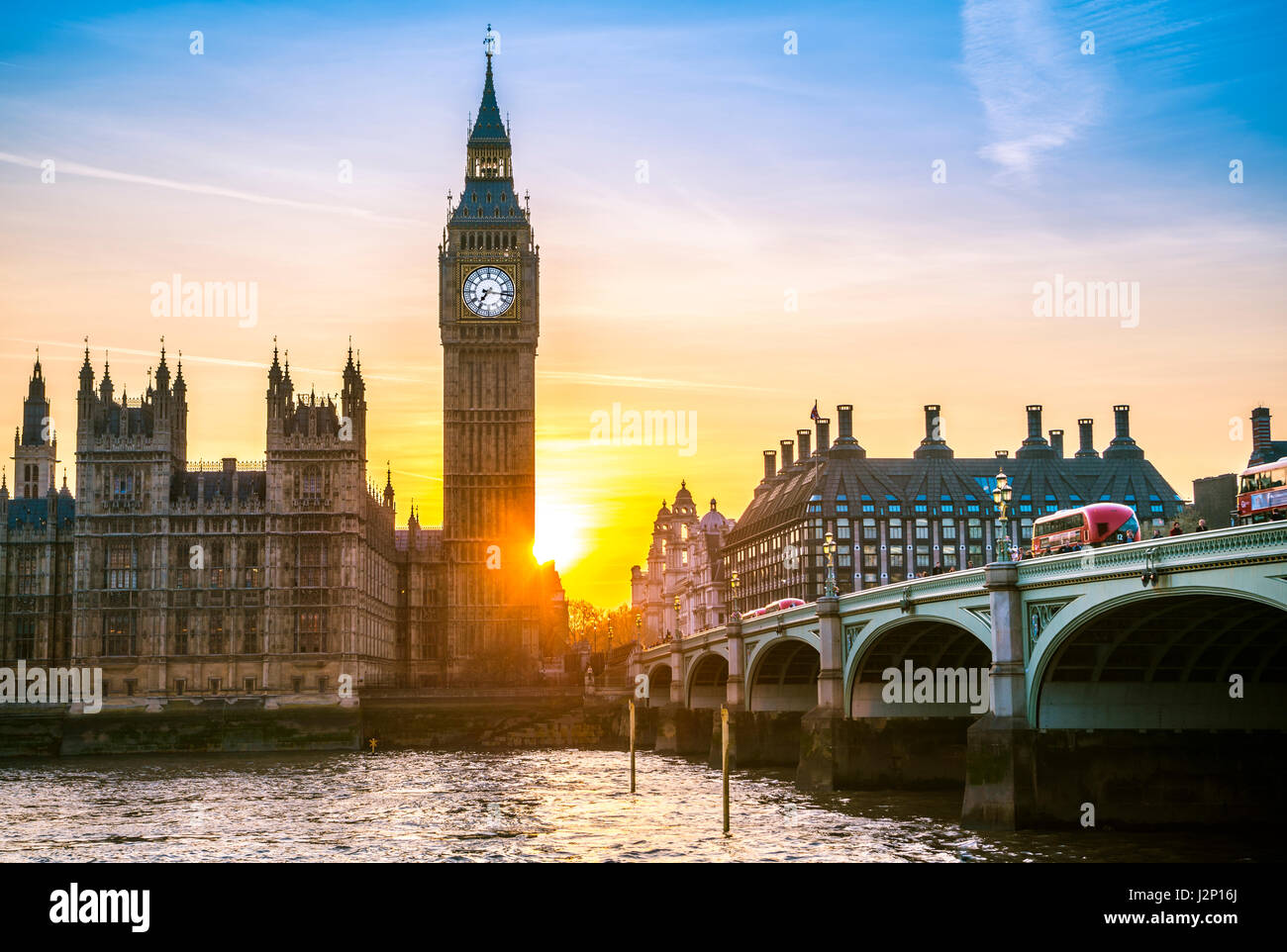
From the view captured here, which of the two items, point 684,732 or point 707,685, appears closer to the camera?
point 684,732

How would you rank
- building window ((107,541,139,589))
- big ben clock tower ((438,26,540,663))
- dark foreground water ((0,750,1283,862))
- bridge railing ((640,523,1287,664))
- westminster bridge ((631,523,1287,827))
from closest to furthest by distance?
1. bridge railing ((640,523,1287,664))
2. westminster bridge ((631,523,1287,827))
3. dark foreground water ((0,750,1283,862))
4. building window ((107,541,139,589))
5. big ben clock tower ((438,26,540,663))

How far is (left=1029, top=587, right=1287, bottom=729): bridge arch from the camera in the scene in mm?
42000

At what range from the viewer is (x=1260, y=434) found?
91.8 meters

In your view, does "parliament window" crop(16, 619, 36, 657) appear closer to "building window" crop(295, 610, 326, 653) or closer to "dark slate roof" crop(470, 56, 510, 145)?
"building window" crop(295, 610, 326, 653)

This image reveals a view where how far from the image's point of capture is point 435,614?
13750 cm

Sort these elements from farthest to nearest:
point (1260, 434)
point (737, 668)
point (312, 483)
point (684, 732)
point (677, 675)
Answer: point (312, 483)
point (677, 675)
point (684, 732)
point (1260, 434)
point (737, 668)

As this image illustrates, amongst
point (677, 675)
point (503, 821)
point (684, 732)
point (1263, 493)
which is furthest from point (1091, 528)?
point (677, 675)

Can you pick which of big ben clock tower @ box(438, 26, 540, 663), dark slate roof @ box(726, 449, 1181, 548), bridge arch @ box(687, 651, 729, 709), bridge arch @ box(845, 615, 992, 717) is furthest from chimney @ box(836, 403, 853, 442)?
bridge arch @ box(845, 615, 992, 717)

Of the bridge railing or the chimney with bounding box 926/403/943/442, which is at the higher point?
the chimney with bounding box 926/403/943/442

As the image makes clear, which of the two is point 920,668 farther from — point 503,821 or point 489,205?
point 489,205

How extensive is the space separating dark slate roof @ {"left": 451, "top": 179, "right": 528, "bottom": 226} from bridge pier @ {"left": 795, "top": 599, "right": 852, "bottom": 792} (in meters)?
88.0

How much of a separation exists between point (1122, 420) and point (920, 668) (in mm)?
101022

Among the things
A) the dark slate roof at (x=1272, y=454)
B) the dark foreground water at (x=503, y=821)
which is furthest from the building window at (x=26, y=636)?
the dark slate roof at (x=1272, y=454)
